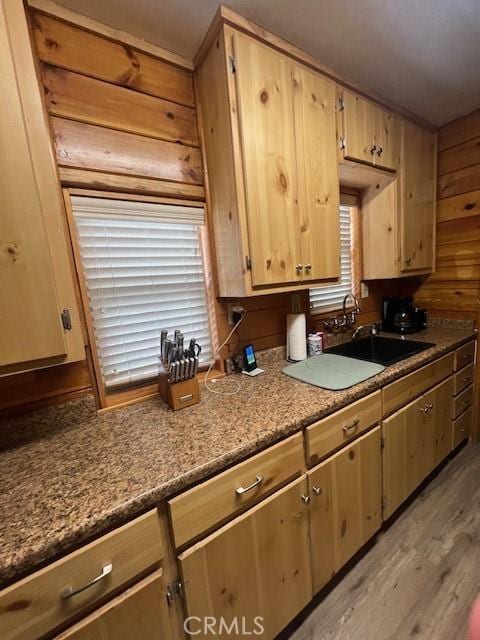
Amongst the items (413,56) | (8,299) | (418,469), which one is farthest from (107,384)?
(413,56)

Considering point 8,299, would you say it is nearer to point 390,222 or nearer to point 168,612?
point 168,612

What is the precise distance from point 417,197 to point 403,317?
0.87 metres

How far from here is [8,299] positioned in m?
0.71

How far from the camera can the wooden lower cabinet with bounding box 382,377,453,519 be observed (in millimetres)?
1375

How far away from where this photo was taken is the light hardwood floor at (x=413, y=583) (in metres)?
1.09

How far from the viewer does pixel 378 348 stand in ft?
6.47

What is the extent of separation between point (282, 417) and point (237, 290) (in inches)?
23.4

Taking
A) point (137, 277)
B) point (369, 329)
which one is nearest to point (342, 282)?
point (369, 329)

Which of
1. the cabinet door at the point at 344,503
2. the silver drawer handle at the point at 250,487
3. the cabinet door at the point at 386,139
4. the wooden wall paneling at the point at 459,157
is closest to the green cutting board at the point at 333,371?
the cabinet door at the point at 344,503

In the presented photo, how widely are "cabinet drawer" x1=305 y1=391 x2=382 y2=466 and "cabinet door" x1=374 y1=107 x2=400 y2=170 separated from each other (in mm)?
1401

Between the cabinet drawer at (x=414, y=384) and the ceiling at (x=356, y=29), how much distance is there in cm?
159

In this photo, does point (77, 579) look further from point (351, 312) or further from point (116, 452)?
point (351, 312)

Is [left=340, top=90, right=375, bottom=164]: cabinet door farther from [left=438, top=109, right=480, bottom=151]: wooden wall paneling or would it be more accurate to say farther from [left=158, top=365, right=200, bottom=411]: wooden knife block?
[left=158, top=365, right=200, bottom=411]: wooden knife block

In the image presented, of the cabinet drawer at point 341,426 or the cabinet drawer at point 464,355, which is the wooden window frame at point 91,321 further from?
the cabinet drawer at point 464,355
